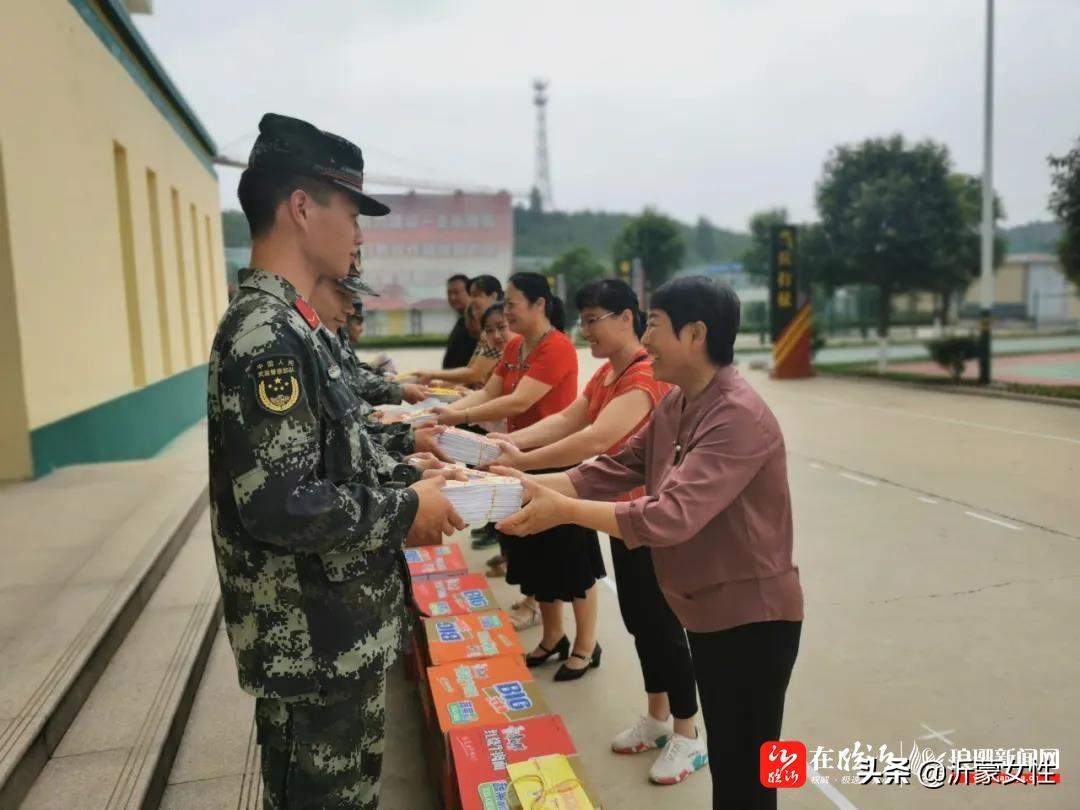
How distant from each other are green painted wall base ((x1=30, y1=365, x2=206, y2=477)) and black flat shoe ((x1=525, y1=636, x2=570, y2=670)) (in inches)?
155

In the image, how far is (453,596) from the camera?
3.31 meters

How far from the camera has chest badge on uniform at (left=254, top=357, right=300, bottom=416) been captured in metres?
1.32

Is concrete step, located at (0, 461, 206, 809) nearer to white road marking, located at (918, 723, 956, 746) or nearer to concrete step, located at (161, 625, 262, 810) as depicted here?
concrete step, located at (161, 625, 262, 810)

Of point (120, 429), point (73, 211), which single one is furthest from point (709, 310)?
point (120, 429)

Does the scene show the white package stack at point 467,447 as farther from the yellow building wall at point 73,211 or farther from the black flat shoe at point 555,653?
the yellow building wall at point 73,211

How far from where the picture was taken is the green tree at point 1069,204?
38.6 feet

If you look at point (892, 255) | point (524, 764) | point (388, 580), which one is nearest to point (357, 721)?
point (388, 580)

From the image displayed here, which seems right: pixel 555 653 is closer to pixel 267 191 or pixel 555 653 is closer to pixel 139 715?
pixel 139 715

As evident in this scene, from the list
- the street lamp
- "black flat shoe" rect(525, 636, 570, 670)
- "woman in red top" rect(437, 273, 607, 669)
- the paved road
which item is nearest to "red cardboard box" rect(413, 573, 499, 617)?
"woman in red top" rect(437, 273, 607, 669)

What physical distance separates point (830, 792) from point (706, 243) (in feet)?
305

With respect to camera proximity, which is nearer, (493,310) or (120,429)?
(493,310)

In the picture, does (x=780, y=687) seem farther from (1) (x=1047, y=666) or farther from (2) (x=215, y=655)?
(2) (x=215, y=655)

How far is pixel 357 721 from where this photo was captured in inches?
60.9

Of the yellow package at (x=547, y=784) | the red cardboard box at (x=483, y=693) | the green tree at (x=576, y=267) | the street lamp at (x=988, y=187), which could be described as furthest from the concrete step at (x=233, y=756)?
the green tree at (x=576, y=267)
